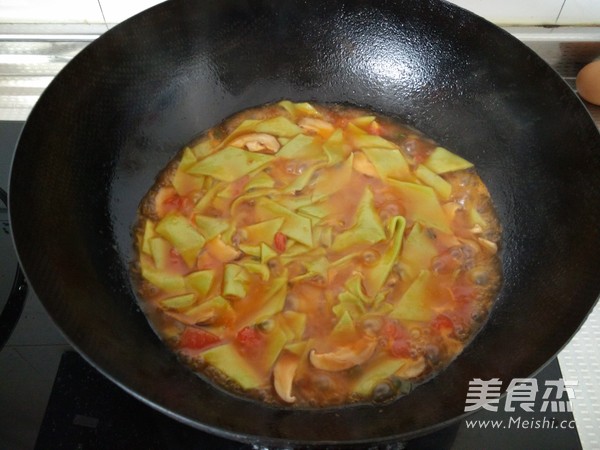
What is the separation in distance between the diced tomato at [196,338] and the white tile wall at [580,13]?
88.8 inches

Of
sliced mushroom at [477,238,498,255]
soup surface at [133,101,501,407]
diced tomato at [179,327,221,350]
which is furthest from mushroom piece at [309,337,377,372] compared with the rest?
sliced mushroom at [477,238,498,255]

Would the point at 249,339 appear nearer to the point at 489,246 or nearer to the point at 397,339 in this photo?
the point at 397,339

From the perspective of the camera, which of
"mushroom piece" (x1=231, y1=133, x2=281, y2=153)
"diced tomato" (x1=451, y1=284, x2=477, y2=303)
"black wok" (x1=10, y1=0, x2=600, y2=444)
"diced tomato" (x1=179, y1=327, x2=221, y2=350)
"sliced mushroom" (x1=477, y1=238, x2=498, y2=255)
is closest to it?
"black wok" (x1=10, y1=0, x2=600, y2=444)

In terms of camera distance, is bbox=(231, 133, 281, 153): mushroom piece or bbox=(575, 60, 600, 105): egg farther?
bbox=(575, 60, 600, 105): egg

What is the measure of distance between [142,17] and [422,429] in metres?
1.79

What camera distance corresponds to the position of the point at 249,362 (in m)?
2.04

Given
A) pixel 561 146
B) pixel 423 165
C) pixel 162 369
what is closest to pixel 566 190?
pixel 561 146

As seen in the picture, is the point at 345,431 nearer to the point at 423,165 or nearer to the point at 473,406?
the point at 473,406

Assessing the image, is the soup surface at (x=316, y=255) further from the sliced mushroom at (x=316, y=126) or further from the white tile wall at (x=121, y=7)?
the white tile wall at (x=121, y=7)

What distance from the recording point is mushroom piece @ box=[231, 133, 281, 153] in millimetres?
2611

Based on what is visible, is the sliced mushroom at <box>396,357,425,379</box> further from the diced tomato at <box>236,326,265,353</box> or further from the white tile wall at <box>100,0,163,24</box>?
the white tile wall at <box>100,0,163,24</box>

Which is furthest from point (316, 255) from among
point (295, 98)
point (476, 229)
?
point (295, 98)

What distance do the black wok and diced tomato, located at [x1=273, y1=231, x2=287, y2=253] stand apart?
57 cm

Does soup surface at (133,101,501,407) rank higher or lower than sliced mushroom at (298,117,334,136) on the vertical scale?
lower
